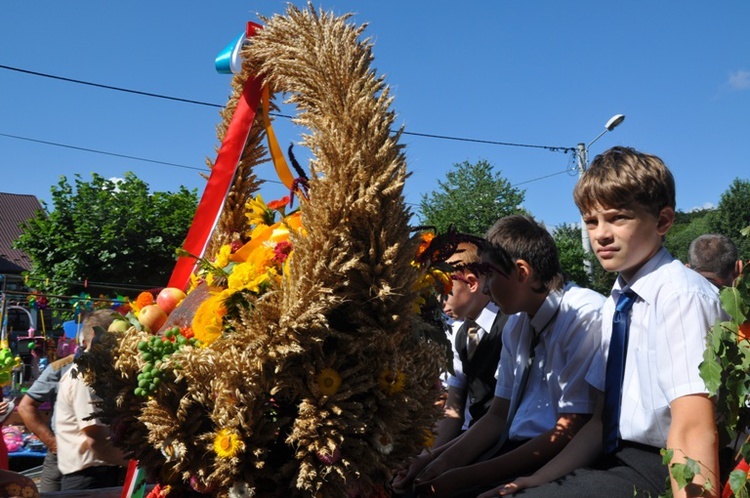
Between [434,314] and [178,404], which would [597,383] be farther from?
[178,404]

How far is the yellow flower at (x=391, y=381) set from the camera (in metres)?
1.61

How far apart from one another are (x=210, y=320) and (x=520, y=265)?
4.73ft

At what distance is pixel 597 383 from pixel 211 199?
1.56 m

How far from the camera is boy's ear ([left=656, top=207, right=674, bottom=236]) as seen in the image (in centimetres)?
212

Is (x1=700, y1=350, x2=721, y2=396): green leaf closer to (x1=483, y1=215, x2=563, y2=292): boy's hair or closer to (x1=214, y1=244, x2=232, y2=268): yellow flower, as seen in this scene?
(x1=483, y1=215, x2=563, y2=292): boy's hair

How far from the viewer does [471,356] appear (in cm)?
346

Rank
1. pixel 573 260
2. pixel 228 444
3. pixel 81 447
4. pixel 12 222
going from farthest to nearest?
1. pixel 12 222
2. pixel 573 260
3. pixel 81 447
4. pixel 228 444

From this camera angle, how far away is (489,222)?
21344 mm

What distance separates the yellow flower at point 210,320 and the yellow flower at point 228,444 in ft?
0.83

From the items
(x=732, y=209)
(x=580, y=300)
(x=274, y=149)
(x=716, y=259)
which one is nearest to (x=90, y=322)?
(x=274, y=149)

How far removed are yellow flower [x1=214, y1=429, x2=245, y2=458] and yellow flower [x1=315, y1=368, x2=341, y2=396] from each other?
0.23 meters

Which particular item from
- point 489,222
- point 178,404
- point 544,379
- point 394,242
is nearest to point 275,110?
point 394,242

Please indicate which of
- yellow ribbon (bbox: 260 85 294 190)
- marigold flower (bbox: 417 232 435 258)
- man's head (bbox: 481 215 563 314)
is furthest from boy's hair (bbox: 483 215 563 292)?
yellow ribbon (bbox: 260 85 294 190)

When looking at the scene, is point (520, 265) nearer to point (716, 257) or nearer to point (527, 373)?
point (527, 373)
